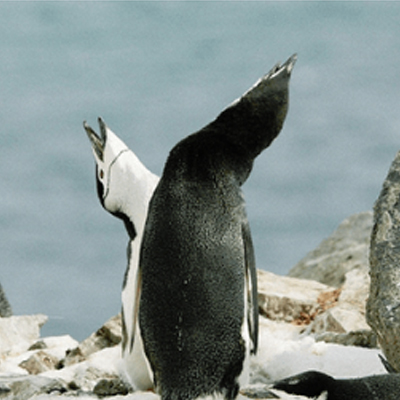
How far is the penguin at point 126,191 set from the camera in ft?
10.5

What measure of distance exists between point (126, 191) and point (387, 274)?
1.24 metres

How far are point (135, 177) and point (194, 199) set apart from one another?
1.03 metres

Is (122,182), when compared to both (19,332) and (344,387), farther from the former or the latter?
(19,332)

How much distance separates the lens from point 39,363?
16.2 feet

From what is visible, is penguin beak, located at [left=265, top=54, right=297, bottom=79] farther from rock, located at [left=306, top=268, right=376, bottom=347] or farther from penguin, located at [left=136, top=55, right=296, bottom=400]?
rock, located at [left=306, top=268, right=376, bottom=347]

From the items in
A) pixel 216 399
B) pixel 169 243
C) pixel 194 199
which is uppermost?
Result: pixel 194 199

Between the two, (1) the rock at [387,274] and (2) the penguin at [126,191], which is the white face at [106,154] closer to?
(2) the penguin at [126,191]

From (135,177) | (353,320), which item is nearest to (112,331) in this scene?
(353,320)

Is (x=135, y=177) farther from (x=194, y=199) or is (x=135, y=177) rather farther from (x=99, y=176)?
(x=194, y=199)

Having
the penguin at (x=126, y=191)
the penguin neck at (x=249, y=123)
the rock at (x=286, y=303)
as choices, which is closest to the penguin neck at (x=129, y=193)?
the penguin at (x=126, y=191)

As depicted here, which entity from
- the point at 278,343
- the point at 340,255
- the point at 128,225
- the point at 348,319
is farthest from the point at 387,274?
the point at 340,255

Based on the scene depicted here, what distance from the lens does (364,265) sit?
806 cm

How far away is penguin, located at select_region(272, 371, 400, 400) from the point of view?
7.30 feet

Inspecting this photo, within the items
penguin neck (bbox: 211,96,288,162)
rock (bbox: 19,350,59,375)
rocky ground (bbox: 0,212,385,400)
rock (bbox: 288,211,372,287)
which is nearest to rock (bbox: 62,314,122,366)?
rocky ground (bbox: 0,212,385,400)
